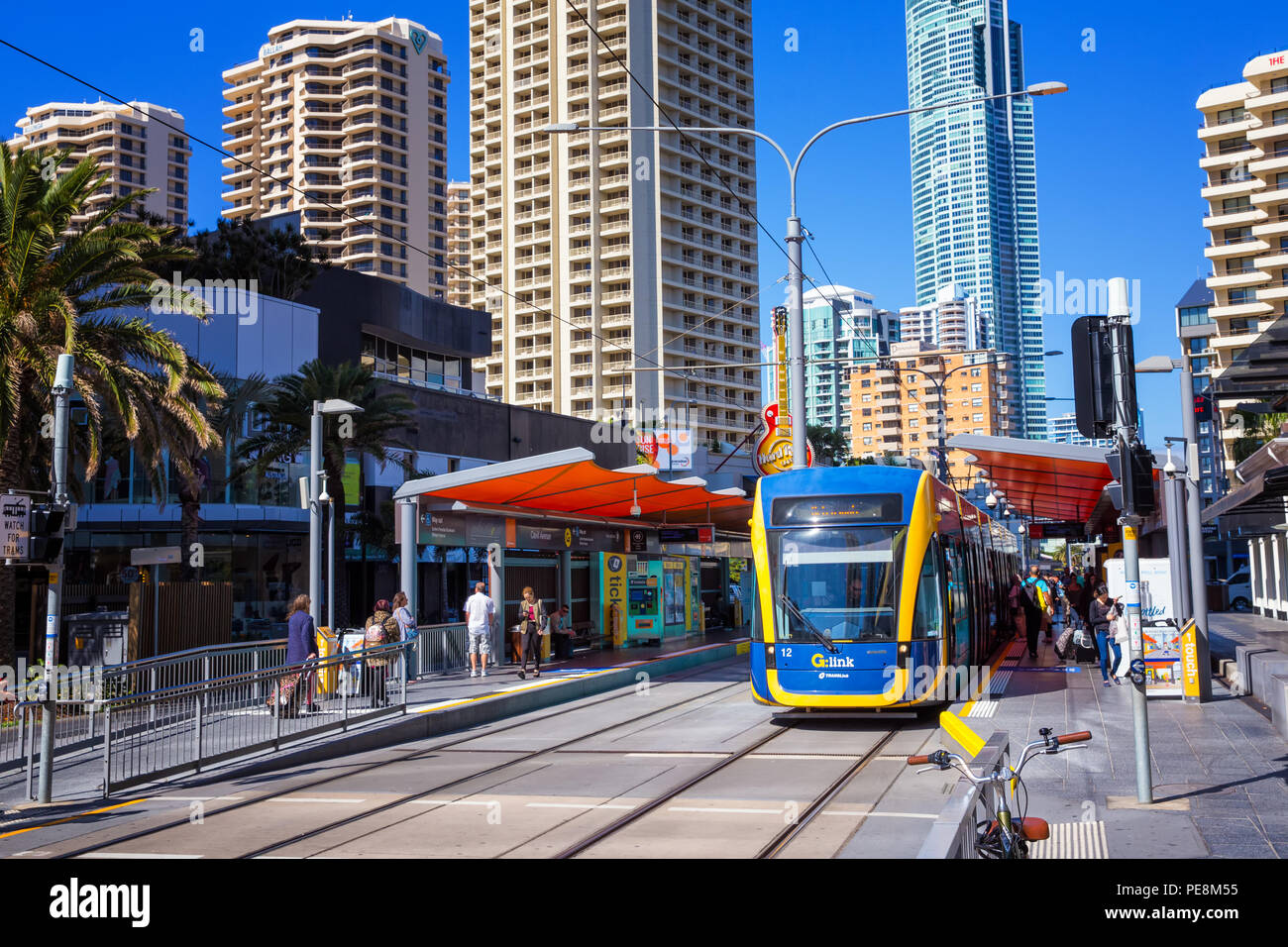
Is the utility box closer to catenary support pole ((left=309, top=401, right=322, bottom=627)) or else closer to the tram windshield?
catenary support pole ((left=309, top=401, right=322, bottom=627))

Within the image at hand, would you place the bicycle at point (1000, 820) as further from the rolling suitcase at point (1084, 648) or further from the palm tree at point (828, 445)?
the palm tree at point (828, 445)

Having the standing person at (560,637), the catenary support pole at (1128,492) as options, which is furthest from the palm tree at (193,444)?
the catenary support pole at (1128,492)

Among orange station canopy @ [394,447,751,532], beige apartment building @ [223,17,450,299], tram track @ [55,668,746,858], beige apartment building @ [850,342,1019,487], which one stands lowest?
tram track @ [55,668,746,858]

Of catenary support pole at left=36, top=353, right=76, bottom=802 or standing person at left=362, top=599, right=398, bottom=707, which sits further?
standing person at left=362, top=599, right=398, bottom=707

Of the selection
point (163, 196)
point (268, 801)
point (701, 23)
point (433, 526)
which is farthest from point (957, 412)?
point (268, 801)

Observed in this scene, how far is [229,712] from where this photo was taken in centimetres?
1333

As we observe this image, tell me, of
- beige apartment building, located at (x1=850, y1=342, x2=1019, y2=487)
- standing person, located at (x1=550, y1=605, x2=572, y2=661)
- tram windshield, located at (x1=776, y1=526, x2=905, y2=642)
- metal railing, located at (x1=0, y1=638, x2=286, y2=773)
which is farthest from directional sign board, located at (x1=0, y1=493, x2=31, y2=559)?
beige apartment building, located at (x1=850, y1=342, x2=1019, y2=487)

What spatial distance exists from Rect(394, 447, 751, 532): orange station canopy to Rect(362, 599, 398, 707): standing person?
2.69m

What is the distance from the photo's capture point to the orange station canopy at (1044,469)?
19328 millimetres

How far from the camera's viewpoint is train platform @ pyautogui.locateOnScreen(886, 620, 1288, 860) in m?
8.55

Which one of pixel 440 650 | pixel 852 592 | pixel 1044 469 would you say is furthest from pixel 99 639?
pixel 1044 469

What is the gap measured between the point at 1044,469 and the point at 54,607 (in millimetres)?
17455

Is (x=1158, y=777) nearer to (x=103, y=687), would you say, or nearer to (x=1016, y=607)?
(x=103, y=687)

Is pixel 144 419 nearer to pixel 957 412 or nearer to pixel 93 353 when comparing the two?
pixel 93 353
